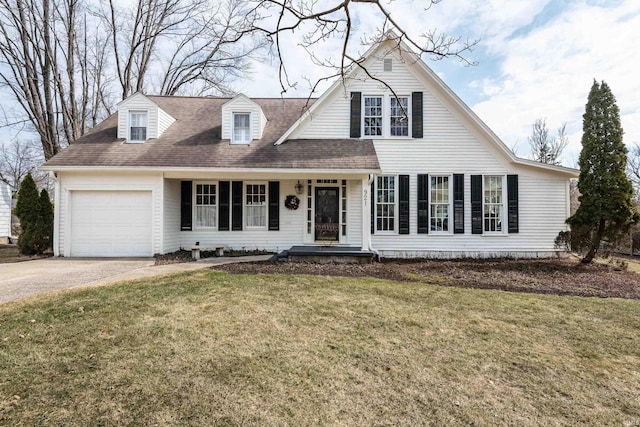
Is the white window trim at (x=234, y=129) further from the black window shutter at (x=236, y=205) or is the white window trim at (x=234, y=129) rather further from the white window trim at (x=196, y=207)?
the white window trim at (x=196, y=207)

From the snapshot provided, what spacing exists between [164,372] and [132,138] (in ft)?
35.6

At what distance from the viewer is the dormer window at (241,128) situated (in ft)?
39.9

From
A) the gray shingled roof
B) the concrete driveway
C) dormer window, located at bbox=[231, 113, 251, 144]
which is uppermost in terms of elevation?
dormer window, located at bbox=[231, 113, 251, 144]

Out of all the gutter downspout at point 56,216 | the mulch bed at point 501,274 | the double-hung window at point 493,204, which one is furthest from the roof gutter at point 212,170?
the double-hung window at point 493,204

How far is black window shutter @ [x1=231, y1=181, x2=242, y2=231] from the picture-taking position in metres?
11.8

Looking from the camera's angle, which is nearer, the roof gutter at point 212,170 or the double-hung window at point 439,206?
the roof gutter at point 212,170

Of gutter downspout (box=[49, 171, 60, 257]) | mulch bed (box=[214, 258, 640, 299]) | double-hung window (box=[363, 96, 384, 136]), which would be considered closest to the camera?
mulch bed (box=[214, 258, 640, 299])

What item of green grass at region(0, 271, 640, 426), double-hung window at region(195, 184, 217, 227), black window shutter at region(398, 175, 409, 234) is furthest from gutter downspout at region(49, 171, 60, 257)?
black window shutter at region(398, 175, 409, 234)

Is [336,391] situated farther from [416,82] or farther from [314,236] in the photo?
[416,82]

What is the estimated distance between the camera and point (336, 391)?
3014 millimetres

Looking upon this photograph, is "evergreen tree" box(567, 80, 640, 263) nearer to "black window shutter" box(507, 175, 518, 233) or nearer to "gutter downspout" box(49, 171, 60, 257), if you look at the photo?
"black window shutter" box(507, 175, 518, 233)

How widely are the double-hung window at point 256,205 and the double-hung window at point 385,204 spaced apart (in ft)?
12.7

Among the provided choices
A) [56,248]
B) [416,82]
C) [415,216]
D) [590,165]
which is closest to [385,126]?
[416,82]

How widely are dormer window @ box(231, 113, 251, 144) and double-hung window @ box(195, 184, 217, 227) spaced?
6.11 feet
